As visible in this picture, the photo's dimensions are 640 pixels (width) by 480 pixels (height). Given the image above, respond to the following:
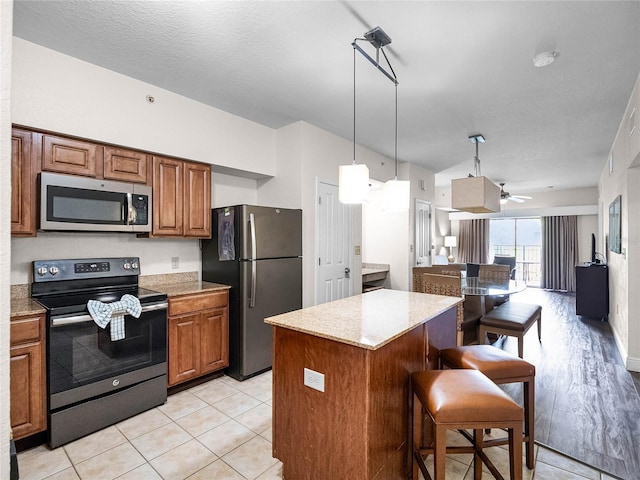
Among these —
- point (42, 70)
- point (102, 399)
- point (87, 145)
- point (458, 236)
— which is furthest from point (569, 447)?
point (458, 236)

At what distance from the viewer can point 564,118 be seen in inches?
142

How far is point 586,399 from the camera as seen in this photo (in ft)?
9.06

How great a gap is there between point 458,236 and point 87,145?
9480 mm

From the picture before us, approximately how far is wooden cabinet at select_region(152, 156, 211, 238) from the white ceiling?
0.70 metres

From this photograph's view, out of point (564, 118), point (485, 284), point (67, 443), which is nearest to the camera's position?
point (67, 443)

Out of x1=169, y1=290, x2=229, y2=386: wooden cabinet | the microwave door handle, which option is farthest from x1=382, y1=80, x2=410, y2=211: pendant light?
the microwave door handle

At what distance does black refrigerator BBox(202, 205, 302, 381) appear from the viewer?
3170 mm

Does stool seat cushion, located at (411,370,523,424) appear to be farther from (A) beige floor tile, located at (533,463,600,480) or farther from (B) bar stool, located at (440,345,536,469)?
(A) beige floor tile, located at (533,463,600,480)

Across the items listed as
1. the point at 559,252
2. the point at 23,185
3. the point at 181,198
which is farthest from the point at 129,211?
the point at 559,252

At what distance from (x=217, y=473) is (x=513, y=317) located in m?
3.10

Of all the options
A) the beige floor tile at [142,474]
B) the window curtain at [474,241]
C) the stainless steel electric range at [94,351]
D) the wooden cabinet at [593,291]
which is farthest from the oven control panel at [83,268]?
the window curtain at [474,241]

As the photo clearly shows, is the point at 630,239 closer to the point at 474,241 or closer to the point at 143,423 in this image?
the point at 143,423

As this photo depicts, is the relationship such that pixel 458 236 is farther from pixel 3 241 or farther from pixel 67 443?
pixel 3 241

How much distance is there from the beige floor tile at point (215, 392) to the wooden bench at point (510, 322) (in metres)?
2.60
